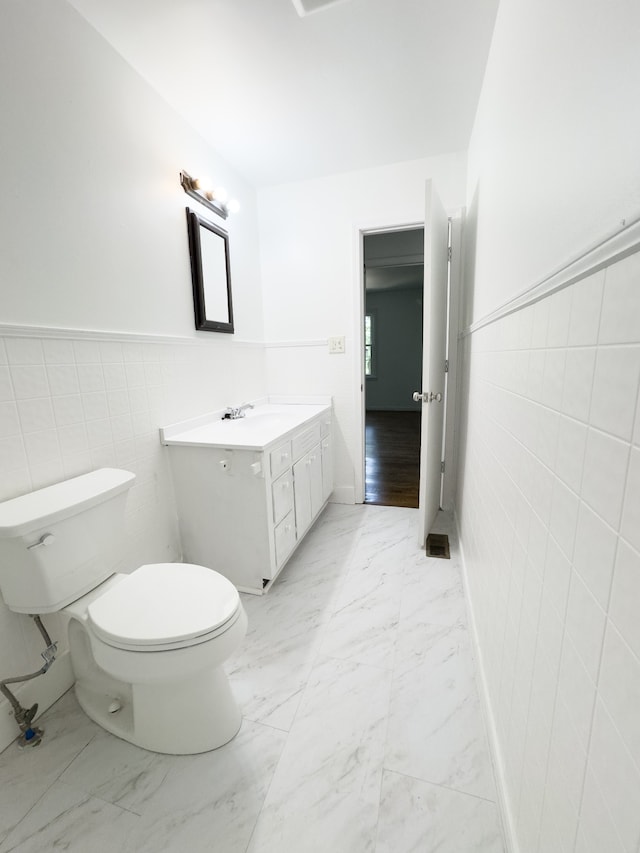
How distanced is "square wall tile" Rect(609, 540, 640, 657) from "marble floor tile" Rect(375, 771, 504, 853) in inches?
32.1

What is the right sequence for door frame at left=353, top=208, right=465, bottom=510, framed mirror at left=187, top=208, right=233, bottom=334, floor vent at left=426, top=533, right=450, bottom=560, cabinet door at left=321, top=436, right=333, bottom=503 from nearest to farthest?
framed mirror at left=187, top=208, right=233, bottom=334 → floor vent at left=426, top=533, right=450, bottom=560 → door frame at left=353, top=208, right=465, bottom=510 → cabinet door at left=321, top=436, right=333, bottom=503

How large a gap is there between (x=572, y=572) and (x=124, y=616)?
1.07 m

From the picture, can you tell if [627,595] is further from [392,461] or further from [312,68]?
[392,461]

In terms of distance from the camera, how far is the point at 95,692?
1.22 meters

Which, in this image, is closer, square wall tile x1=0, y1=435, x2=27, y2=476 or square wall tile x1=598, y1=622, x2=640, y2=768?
square wall tile x1=598, y1=622, x2=640, y2=768

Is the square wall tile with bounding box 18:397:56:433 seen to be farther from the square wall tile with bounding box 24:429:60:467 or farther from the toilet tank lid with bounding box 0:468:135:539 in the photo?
the toilet tank lid with bounding box 0:468:135:539

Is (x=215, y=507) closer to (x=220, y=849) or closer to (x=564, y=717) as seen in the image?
(x=220, y=849)

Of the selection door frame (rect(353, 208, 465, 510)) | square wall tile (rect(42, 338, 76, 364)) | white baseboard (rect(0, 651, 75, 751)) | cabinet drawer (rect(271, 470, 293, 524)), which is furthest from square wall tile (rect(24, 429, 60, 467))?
door frame (rect(353, 208, 465, 510))

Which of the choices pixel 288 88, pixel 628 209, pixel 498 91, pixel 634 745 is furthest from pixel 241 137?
pixel 634 745

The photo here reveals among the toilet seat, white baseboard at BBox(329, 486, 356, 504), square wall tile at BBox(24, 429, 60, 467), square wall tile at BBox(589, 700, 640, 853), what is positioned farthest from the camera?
white baseboard at BBox(329, 486, 356, 504)

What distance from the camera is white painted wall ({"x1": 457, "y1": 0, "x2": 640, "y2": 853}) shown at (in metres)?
0.45

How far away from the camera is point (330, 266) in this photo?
8.02 ft

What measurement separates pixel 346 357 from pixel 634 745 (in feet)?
7.43

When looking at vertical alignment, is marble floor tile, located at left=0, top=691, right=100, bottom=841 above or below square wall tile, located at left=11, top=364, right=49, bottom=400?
below
